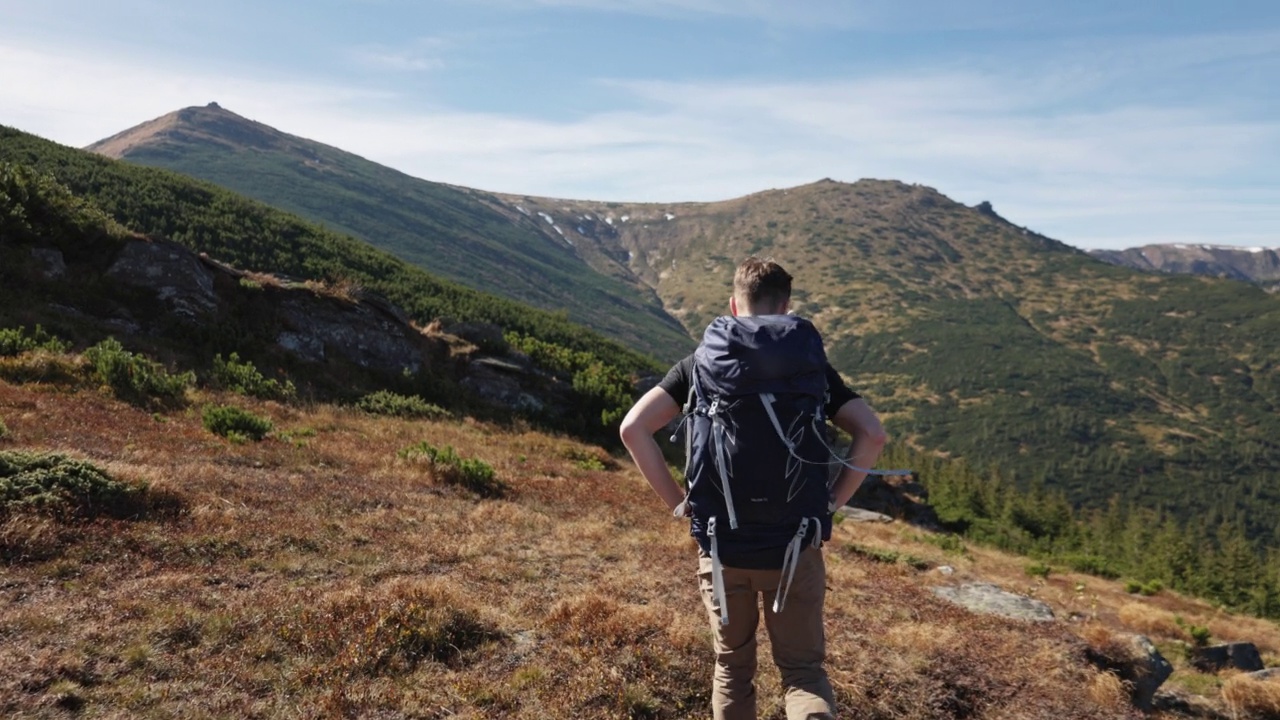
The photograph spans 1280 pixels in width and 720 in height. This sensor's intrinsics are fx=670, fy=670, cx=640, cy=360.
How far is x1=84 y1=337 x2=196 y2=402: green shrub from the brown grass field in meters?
0.72

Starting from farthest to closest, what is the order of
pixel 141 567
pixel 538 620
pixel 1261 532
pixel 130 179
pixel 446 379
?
pixel 1261 532 < pixel 130 179 < pixel 446 379 < pixel 538 620 < pixel 141 567

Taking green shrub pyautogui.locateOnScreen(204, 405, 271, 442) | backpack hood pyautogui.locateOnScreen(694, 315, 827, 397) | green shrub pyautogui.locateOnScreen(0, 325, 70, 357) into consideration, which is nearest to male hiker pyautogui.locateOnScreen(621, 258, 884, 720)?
backpack hood pyautogui.locateOnScreen(694, 315, 827, 397)

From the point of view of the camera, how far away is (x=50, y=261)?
56.4ft

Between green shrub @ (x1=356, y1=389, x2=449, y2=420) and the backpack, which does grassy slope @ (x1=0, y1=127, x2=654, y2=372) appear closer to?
green shrub @ (x1=356, y1=389, x2=449, y2=420)

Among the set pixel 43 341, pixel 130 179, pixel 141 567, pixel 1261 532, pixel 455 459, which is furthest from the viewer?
pixel 1261 532

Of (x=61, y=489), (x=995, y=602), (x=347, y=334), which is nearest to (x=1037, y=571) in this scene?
(x=995, y=602)

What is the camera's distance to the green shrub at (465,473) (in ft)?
41.1

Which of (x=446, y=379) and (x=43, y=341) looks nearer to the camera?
(x=43, y=341)

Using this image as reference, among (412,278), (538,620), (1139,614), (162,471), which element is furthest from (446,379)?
(412,278)

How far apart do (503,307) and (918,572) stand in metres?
44.8

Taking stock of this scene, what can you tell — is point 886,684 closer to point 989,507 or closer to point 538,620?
point 538,620

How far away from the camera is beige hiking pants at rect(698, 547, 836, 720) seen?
3693 mm

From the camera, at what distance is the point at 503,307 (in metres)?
54.1

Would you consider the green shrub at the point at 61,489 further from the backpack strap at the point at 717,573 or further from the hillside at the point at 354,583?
the backpack strap at the point at 717,573
